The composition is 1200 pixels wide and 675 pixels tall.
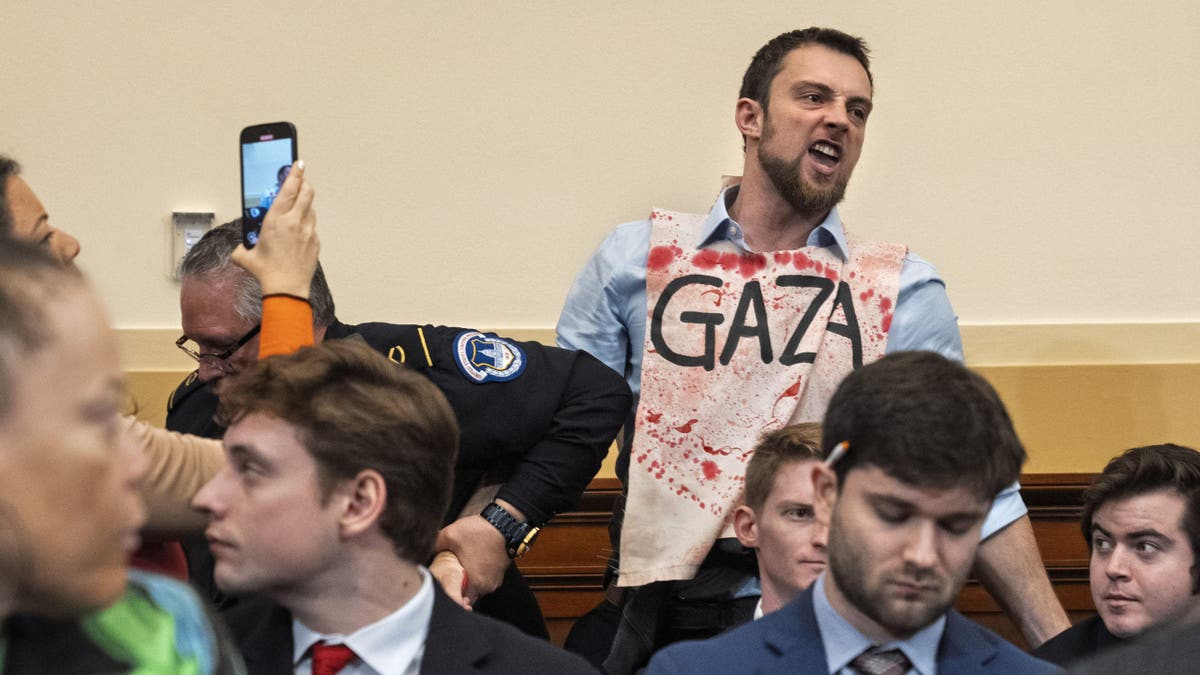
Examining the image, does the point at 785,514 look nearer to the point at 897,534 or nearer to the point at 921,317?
the point at 921,317

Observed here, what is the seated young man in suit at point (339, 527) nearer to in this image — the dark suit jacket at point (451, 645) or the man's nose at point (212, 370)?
the dark suit jacket at point (451, 645)

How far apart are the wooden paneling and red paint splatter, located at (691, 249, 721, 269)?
81cm

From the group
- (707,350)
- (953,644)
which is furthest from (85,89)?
(953,644)

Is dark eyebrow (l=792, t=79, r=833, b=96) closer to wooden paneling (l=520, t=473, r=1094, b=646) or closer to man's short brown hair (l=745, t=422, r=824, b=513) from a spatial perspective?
man's short brown hair (l=745, t=422, r=824, b=513)

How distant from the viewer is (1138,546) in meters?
2.45

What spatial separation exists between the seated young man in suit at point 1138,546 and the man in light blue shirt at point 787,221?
1.32ft

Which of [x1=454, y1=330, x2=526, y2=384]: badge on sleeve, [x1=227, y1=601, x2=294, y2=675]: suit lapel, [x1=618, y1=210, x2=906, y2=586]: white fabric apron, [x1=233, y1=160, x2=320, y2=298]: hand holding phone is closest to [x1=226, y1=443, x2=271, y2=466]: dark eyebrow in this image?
[x1=227, y1=601, x2=294, y2=675]: suit lapel

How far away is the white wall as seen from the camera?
3.51m

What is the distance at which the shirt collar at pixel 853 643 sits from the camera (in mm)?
1568

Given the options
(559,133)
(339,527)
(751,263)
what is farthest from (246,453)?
(559,133)

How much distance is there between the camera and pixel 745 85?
9.52ft

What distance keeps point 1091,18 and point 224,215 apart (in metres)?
2.21

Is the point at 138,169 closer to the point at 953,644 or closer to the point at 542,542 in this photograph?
the point at 542,542

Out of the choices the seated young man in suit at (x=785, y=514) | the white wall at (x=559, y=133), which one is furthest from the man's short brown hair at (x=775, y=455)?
the white wall at (x=559, y=133)
